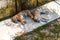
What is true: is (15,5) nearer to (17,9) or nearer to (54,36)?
(17,9)

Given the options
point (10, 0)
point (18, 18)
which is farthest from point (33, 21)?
point (10, 0)

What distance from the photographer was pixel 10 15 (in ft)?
7.44

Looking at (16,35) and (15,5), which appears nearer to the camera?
(16,35)

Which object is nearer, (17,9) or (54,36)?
(54,36)

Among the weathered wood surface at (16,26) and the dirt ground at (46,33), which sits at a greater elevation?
the weathered wood surface at (16,26)

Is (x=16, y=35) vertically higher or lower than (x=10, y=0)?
lower

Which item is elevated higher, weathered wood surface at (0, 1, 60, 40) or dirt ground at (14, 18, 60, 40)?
weathered wood surface at (0, 1, 60, 40)

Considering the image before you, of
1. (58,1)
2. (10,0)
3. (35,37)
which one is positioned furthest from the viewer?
(58,1)

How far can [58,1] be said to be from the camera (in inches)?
98.6

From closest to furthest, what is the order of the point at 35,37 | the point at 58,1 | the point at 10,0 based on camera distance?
1. the point at 35,37
2. the point at 10,0
3. the point at 58,1

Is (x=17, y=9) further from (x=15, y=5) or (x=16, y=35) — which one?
(x=16, y=35)

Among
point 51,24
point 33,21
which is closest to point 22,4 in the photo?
point 33,21

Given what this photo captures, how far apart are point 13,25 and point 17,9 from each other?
0.21 metres

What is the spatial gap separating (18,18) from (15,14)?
0.30ft
